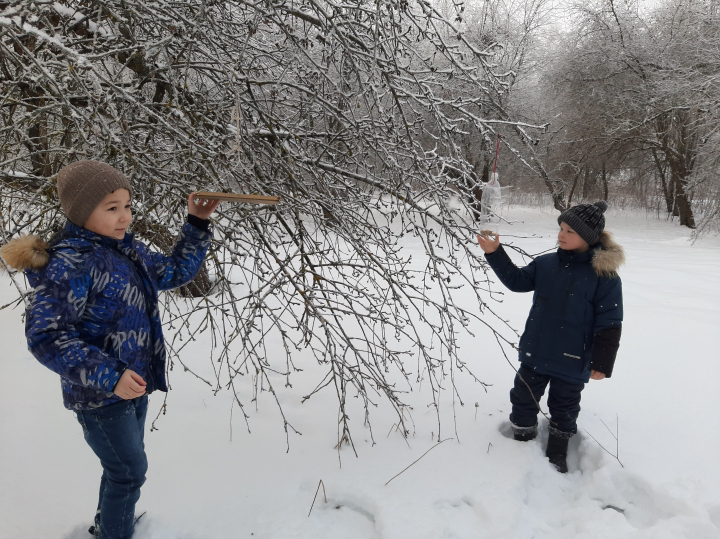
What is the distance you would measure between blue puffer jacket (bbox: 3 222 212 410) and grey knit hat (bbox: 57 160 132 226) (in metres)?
0.07

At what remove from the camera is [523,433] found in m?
2.69

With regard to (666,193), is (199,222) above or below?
below

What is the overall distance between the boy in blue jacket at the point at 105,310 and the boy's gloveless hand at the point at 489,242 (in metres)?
1.33

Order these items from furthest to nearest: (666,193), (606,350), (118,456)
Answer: (666,193) < (606,350) < (118,456)

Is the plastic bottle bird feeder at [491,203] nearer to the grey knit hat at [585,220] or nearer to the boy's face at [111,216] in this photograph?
the grey knit hat at [585,220]

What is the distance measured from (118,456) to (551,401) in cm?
209

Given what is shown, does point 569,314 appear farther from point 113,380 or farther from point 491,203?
point 113,380

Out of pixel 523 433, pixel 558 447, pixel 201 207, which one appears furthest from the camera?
pixel 523 433

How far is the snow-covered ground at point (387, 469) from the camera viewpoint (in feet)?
6.81

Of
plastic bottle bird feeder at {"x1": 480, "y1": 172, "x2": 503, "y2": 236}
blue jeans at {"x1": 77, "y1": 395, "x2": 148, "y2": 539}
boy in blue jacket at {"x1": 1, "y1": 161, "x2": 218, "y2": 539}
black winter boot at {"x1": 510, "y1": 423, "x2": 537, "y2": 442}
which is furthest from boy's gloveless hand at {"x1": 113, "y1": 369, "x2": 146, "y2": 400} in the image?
black winter boot at {"x1": 510, "y1": 423, "x2": 537, "y2": 442}

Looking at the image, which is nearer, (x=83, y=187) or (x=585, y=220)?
(x=83, y=187)

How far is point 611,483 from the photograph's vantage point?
92.4 inches

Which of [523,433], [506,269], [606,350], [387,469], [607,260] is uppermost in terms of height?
[607,260]

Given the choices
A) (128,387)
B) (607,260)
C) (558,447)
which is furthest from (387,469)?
(607,260)
